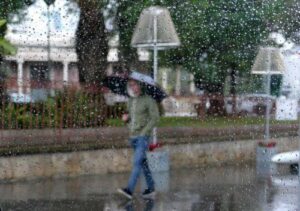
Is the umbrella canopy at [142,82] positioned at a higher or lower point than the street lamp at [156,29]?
lower

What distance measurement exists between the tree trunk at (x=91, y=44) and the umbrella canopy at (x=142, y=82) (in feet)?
5.71

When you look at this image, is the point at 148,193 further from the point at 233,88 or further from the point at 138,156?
the point at 233,88

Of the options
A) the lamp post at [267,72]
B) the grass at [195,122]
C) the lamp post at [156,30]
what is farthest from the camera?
the grass at [195,122]

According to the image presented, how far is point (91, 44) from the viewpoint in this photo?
1087cm

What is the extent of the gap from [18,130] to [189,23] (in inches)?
134

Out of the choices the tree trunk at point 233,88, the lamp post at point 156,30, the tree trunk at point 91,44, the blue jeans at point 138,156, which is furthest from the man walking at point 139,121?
the tree trunk at point 233,88

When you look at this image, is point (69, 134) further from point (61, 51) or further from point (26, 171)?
point (61, 51)

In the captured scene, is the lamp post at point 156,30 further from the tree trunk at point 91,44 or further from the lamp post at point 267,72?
A: the lamp post at point 267,72

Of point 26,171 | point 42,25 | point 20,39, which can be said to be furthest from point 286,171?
point 20,39

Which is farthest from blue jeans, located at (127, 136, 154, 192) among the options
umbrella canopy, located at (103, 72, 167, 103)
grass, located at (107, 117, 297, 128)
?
grass, located at (107, 117, 297, 128)

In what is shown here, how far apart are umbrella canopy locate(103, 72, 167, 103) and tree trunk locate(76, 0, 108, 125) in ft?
5.71

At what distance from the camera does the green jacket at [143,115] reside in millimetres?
7230

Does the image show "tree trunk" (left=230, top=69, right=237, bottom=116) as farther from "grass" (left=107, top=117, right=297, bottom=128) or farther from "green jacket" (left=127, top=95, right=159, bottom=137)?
"green jacket" (left=127, top=95, right=159, bottom=137)

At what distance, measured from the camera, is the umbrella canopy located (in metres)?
7.20
